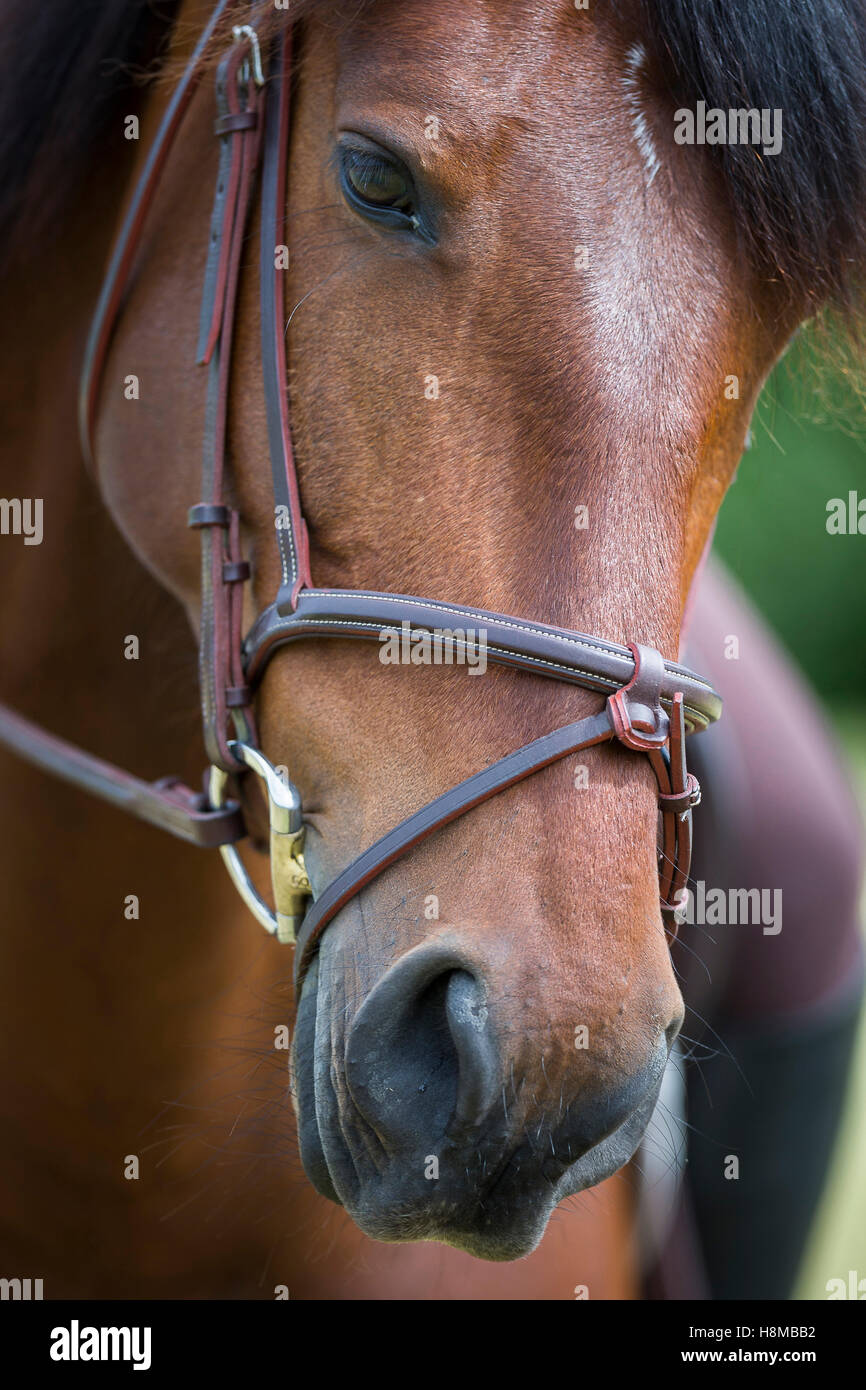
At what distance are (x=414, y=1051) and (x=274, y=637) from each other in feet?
1.59

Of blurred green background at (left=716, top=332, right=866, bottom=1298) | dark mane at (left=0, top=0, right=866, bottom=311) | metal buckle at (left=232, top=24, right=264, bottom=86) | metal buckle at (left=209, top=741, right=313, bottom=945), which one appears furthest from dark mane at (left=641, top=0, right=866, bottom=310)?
blurred green background at (left=716, top=332, right=866, bottom=1298)

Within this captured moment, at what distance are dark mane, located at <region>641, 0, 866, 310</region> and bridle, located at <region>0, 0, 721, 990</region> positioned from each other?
485 millimetres

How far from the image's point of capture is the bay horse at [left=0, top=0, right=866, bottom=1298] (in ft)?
3.60

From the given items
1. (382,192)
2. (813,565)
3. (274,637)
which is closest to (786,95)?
(382,192)

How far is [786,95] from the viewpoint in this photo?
1.28 m

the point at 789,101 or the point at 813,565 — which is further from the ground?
the point at 813,565

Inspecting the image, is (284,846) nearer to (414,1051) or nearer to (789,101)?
(414,1051)

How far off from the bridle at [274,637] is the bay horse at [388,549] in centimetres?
2

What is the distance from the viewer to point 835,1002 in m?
2.60

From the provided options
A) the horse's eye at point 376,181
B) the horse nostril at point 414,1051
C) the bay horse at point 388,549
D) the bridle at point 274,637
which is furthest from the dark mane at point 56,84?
the horse nostril at point 414,1051

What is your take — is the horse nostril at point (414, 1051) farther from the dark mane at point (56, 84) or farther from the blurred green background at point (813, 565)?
the blurred green background at point (813, 565)

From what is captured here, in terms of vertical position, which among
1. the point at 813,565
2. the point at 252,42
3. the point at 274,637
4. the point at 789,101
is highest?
the point at 813,565

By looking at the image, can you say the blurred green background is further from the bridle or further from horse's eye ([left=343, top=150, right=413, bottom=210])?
horse's eye ([left=343, top=150, right=413, bottom=210])
